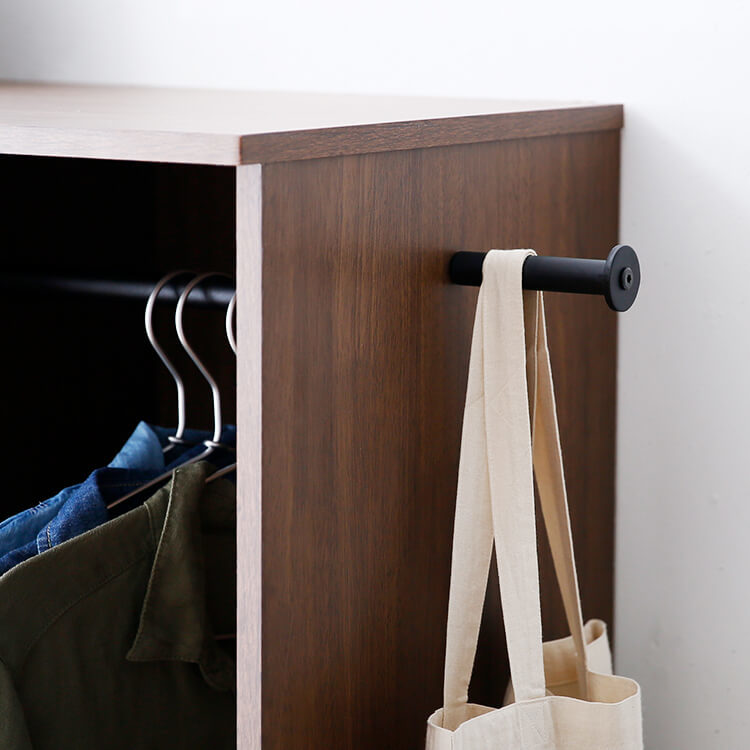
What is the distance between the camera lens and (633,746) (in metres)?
0.77

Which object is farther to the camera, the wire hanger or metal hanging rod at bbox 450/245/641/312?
the wire hanger

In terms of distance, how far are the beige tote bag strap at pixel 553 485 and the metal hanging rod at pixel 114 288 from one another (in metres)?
0.26

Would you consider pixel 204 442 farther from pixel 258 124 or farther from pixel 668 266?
pixel 668 266

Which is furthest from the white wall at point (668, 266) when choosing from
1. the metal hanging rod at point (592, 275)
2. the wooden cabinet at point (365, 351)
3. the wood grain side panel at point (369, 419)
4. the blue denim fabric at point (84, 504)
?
the blue denim fabric at point (84, 504)

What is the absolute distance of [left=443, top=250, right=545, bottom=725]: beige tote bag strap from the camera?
0.77 meters

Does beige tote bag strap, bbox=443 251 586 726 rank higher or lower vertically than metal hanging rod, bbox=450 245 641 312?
lower

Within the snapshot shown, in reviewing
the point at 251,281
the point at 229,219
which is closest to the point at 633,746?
the point at 251,281

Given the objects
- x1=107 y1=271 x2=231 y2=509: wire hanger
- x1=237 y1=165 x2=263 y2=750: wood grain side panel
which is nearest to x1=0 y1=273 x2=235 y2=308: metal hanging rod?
x1=107 y1=271 x2=231 y2=509: wire hanger

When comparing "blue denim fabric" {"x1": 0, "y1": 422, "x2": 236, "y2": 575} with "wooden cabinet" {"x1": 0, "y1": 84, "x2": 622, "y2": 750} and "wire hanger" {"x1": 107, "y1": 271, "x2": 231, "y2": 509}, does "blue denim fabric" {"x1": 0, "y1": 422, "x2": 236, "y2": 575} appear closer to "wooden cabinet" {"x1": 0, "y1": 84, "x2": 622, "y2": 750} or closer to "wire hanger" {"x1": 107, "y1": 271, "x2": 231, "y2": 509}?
"wire hanger" {"x1": 107, "y1": 271, "x2": 231, "y2": 509}

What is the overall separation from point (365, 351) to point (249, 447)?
4.5 inches

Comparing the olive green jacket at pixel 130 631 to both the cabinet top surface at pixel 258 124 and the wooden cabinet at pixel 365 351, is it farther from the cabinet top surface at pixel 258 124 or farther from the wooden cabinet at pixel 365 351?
the cabinet top surface at pixel 258 124

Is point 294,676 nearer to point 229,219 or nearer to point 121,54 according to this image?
point 229,219

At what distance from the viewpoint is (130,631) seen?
33.3 inches

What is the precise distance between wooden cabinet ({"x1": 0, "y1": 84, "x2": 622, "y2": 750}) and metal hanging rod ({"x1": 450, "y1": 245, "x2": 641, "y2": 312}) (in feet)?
0.24
